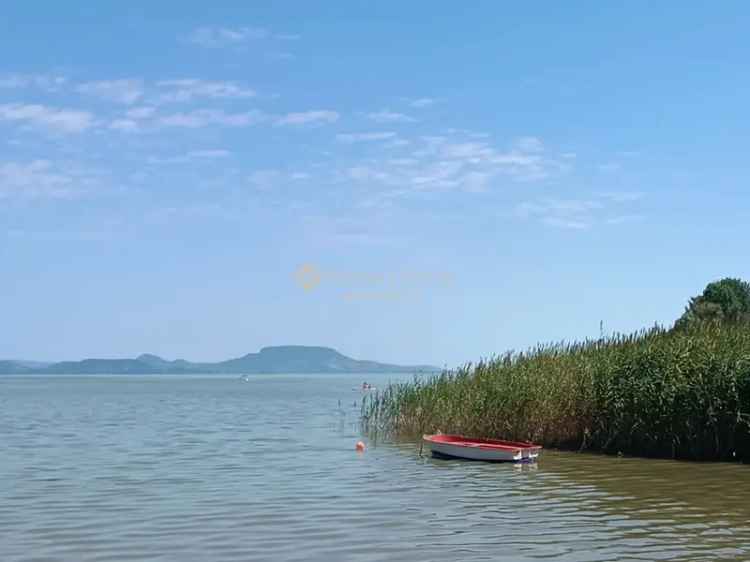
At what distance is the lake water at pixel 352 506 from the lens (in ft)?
54.9

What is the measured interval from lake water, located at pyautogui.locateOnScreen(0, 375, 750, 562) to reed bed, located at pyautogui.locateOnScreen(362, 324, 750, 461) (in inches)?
48.8

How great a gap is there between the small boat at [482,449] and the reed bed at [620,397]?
169 centimetres

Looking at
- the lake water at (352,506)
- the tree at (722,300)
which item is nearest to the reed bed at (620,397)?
the lake water at (352,506)

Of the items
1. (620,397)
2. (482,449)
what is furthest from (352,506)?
(620,397)

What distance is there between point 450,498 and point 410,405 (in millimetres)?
15693

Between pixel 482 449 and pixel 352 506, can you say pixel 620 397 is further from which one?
pixel 352 506

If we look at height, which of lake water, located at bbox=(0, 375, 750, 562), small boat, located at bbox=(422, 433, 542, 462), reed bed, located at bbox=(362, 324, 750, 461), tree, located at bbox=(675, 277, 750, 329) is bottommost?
lake water, located at bbox=(0, 375, 750, 562)

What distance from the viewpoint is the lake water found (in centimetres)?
1672

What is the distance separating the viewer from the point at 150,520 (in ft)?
65.3

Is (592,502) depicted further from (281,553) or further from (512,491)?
(281,553)

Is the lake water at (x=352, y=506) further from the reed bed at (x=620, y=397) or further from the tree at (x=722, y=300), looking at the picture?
the tree at (x=722, y=300)

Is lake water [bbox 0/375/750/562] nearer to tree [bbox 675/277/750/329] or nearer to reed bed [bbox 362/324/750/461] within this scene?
reed bed [bbox 362/324/750/461]

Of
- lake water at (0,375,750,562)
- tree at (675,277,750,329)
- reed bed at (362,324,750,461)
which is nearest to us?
lake water at (0,375,750,562)

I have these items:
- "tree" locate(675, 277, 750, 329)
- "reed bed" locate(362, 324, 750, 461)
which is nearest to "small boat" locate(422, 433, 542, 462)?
"reed bed" locate(362, 324, 750, 461)
